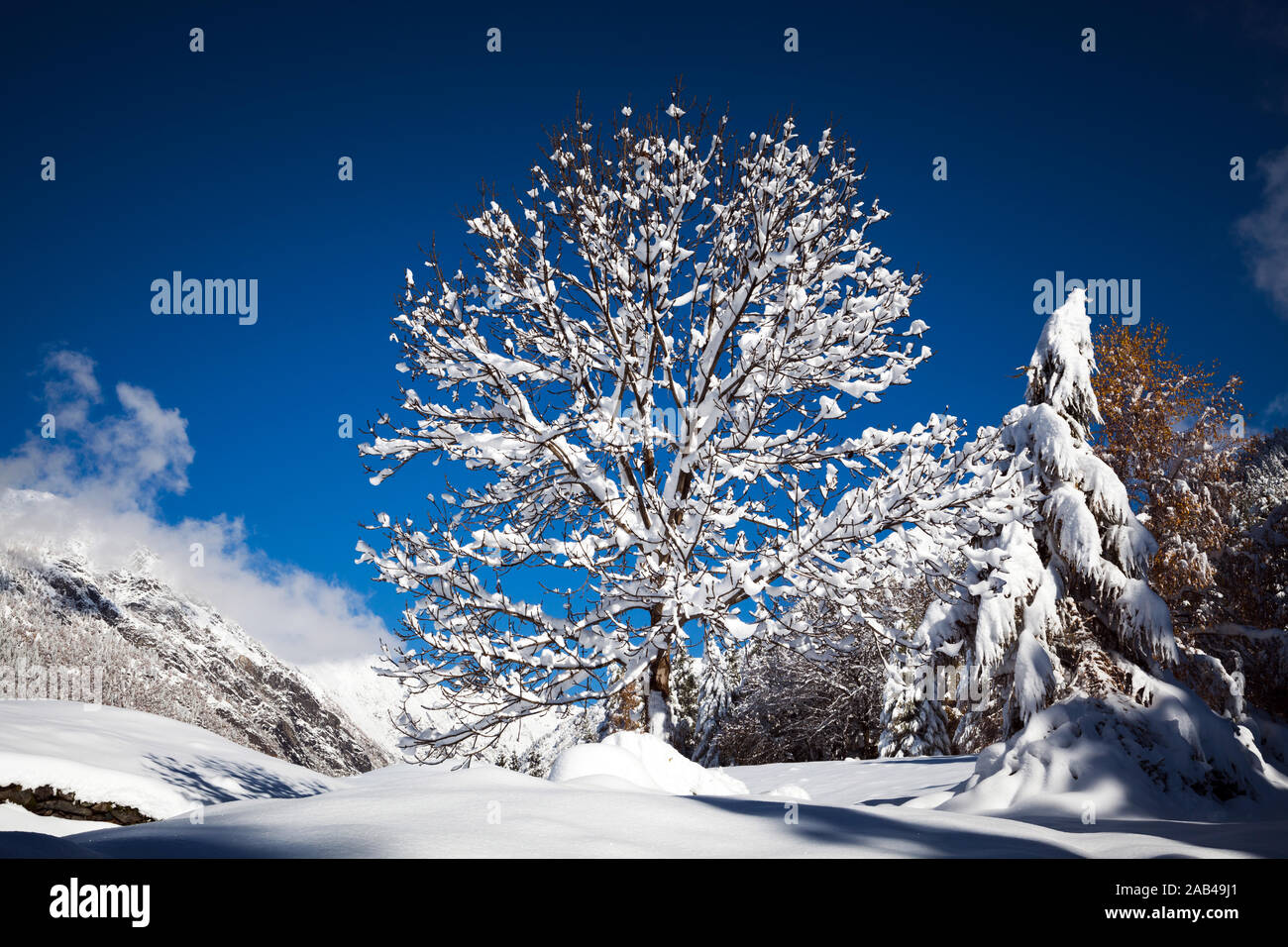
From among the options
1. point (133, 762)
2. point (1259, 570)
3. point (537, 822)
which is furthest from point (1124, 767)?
point (1259, 570)

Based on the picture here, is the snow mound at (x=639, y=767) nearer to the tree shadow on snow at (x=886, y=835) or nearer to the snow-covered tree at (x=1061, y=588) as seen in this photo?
the tree shadow on snow at (x=886, y=835)

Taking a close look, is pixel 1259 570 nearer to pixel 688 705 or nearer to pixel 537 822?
pixel 537 822

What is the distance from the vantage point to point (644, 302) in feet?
22.8

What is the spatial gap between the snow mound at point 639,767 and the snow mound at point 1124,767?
11.3ft

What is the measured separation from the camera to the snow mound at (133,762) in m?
5.52

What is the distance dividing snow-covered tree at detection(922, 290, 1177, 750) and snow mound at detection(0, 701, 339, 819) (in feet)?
26.8

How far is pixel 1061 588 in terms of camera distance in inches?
384

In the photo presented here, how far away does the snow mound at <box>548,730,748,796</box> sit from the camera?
5125 millimetres

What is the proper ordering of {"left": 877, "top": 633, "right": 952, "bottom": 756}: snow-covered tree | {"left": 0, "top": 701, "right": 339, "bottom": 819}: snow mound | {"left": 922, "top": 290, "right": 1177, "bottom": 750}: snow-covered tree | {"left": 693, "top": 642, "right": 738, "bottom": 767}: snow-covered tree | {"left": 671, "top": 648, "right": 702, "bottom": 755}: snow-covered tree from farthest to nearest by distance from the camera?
1. {"left": 671, "top": 648, "right": 702, "bottom": 755}: snow-covered tree
2. {"left": 693, "top": 642, "right": 738, "bottom": 767}: snow-covered tree
3. {"left": 877, "top": 633, "right": 952, "bottom": 756}: snow-covered tree
4. {"left": 922, "top": 290, "right": 1177, "bottom": 750}: snow-covered tree
5. {"left": 0, "top": 701, "right": 339, "bottom": 819}: snow mound

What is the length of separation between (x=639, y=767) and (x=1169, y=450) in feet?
62.1

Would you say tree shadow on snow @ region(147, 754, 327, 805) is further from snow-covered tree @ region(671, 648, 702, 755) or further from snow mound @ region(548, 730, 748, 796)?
snow-covered tree @ region(671, 648, 702, 755)

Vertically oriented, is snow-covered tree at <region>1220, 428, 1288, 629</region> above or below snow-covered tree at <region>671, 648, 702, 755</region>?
above

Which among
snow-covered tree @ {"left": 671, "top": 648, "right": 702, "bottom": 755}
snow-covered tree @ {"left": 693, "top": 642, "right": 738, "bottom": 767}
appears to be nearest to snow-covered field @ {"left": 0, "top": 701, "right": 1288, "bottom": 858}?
snow-covered tree @ {"left": 693, "top": 642, "right": 738, "bottom": 767}
